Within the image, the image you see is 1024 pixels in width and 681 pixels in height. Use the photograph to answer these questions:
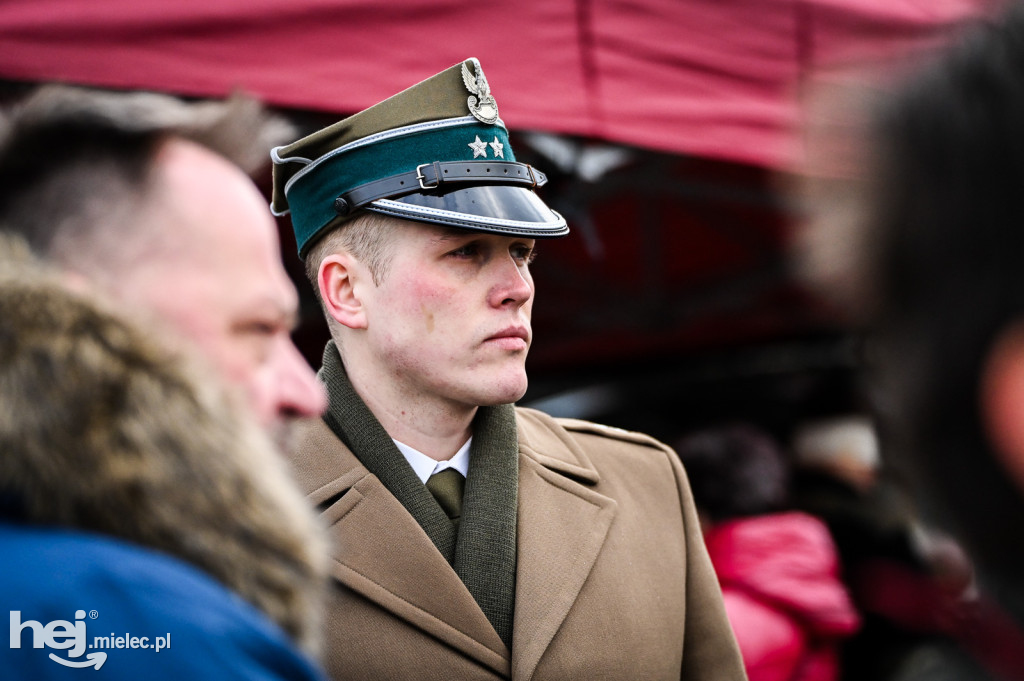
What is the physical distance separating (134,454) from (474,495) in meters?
1.09

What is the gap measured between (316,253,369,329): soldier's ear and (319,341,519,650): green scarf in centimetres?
14

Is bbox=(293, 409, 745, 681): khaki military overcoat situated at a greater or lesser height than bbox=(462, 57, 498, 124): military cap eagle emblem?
lesser

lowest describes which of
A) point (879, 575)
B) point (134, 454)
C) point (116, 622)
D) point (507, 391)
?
point (879, 575)

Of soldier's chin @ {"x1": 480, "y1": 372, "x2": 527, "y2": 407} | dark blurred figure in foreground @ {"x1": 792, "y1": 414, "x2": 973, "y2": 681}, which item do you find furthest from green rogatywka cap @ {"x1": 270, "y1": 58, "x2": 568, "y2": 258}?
dark blurred figure in foreground @ {"x1": 792, "y1": 414, "x2": 973, "y2": 681}

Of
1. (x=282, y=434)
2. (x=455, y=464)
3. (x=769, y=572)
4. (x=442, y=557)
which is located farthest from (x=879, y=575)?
(x=282, y=434)

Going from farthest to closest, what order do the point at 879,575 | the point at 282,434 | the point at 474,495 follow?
1. the point at 879,575
2. the point at 474,495
3. the point at 282,434

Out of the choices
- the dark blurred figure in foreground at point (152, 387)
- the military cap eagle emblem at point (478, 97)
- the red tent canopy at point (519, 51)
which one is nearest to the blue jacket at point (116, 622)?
the dark blurred figure in foreground at point (152, 387)

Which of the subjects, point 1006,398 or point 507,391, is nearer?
point 1006,398

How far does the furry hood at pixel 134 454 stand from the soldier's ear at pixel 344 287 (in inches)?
39.3

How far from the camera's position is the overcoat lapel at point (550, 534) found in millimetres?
1865

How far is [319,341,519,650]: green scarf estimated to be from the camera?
192 cm

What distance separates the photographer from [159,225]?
3.78 ft

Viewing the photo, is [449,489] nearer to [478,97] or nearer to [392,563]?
[392,563]

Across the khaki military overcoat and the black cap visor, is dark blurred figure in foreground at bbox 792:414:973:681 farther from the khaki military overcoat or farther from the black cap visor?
the black cap visor
